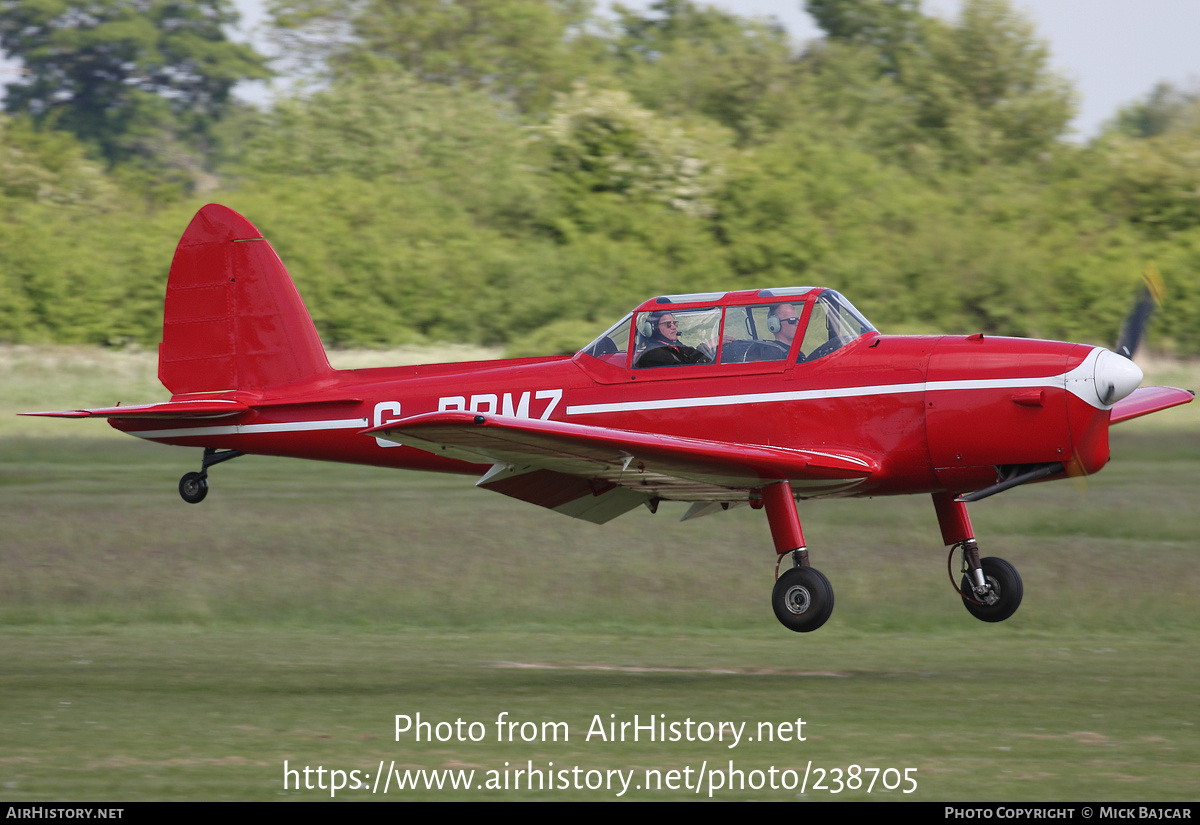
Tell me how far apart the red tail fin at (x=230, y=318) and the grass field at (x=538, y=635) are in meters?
2.98

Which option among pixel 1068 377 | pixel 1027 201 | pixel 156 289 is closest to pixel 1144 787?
pixel 1068 377

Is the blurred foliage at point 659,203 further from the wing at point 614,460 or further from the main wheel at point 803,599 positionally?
the main wheel at point 803,599

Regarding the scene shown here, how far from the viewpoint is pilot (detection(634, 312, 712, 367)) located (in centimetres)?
1109

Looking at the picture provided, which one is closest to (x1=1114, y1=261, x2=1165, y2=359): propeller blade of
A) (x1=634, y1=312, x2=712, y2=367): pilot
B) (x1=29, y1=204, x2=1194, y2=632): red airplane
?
(x1=29, y1=204, x2=1194, y2=632): red airplane

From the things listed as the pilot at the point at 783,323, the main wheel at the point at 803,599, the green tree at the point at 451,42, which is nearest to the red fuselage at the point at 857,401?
the pilot at the point at 783,323

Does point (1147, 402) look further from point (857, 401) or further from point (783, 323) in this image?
point (783, 323)

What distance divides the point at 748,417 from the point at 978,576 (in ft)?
7.73

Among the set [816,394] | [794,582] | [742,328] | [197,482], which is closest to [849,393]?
[816,394]

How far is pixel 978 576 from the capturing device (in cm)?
1148

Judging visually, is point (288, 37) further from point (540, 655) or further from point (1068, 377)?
point (1068, 377)

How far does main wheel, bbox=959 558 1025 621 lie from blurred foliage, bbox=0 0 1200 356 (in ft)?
71.6

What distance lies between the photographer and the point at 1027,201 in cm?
4000

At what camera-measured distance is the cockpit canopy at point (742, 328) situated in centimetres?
1083

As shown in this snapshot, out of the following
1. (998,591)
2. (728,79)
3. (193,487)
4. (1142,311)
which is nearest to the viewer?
(1142,311)
